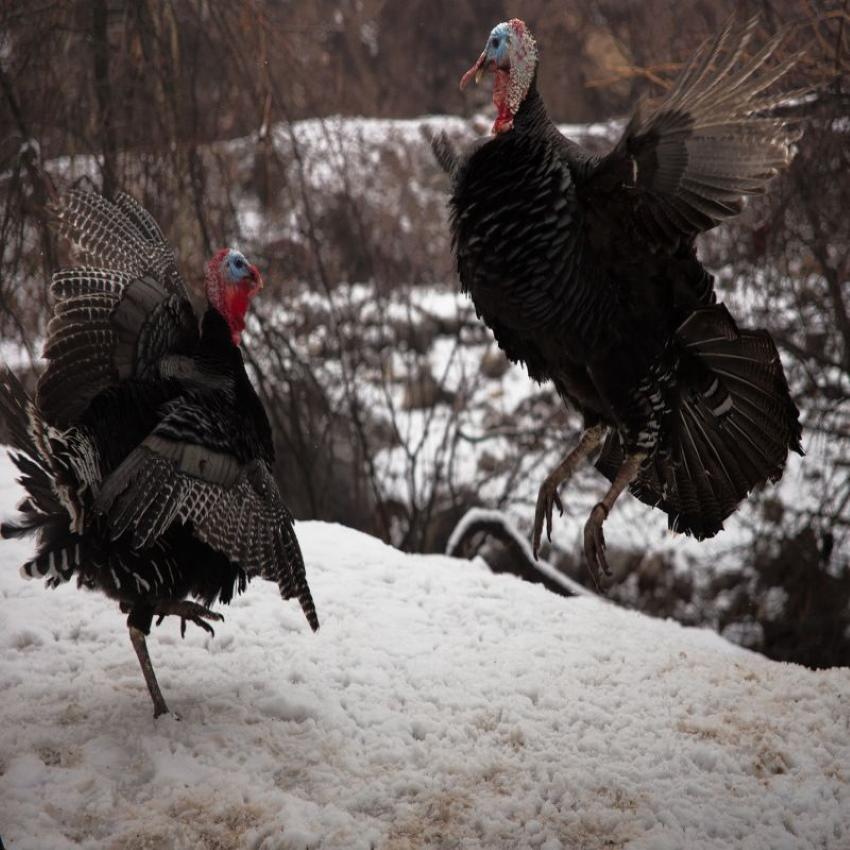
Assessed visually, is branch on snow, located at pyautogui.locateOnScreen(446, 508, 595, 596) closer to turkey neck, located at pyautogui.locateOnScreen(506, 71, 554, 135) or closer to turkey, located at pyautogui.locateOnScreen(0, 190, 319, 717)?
turkey, located at pyautogui.locateOnScreen(0, 190, 319, 717)

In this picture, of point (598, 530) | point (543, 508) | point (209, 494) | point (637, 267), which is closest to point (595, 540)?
point (598, 530)

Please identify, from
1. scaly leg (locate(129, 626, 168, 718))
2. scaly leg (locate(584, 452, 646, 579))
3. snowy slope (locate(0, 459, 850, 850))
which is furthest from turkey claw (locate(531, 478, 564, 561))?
scaly leg (locate(129, 626, 168, 718))

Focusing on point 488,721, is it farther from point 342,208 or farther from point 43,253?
point 342,208

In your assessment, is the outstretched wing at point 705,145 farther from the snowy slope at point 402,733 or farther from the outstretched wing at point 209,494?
the snowy slope at point 402,733

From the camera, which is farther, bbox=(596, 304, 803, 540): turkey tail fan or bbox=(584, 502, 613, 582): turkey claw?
bbox=(596, 304, 803, 540): turkey tail fan

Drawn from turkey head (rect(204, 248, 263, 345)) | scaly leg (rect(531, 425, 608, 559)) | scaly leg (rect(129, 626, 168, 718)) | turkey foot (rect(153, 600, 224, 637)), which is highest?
turkey head (rect(204, 248, 263, 345))

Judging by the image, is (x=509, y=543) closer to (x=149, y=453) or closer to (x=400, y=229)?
(x=149, y=453)

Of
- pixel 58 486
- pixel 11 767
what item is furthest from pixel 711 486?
pixel 11 767

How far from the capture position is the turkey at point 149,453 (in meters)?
2.63

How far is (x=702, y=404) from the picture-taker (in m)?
2.96

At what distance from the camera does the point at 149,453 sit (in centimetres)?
267

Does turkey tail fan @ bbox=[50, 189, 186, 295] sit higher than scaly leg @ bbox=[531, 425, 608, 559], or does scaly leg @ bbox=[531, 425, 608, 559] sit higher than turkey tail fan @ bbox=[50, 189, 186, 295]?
turkey tail fan @ bbox=[50, 189, 186, 295]

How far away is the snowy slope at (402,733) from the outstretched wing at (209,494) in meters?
0.46

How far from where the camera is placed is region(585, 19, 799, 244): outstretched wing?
243cm
